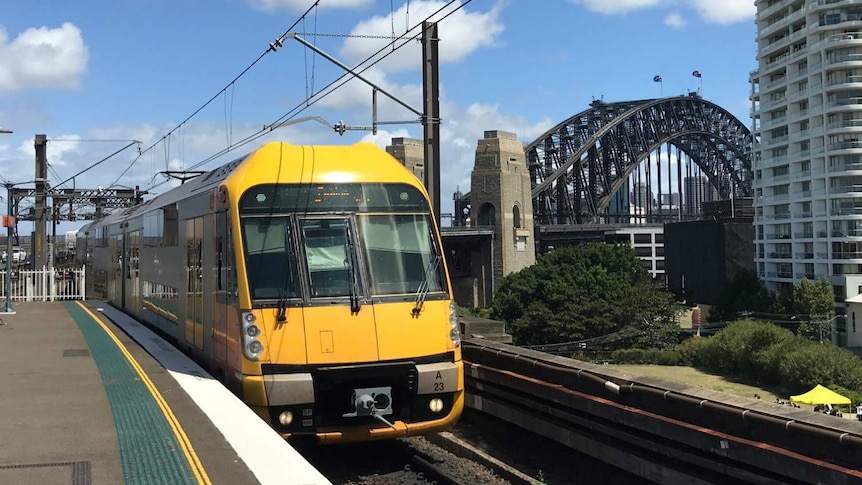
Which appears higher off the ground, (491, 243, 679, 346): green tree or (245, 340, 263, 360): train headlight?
(245, 340, 263, 360): train headlight

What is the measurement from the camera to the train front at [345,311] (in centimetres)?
866

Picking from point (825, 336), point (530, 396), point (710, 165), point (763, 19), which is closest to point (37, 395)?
point (530, 396)

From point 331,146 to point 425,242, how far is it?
195 centimetres

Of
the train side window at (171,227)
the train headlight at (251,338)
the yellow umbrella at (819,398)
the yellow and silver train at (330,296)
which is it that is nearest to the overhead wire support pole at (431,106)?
the yellow and silver train at (330,296)

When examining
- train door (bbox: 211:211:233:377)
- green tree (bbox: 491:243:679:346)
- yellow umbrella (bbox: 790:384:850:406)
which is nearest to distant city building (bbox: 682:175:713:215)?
green tree (bbox: 491:243:679:346)

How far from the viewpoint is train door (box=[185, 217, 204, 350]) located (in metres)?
11.2

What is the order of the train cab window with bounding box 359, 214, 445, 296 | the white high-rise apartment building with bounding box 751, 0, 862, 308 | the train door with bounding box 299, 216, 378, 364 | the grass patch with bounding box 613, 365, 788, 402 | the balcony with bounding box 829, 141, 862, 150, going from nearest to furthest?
the train door with bounding box 299, 216, 378, 364, the train cab window with bounding box 359, 214, 445, 296, the grass patch with bounding box 613, 365, 788, 402, the white high-rise apartment building with bounding box 751, 0, 862, 308, the balcony with bounding box 829, 141, 862, 150

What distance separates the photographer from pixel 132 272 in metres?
19.4

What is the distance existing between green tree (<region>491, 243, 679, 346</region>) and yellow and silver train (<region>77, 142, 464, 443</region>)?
5702 cm

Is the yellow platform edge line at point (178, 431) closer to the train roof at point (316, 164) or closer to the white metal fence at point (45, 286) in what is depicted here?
the train roof at point (316, 164)

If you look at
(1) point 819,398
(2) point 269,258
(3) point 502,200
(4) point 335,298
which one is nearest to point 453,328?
(4) point 335,298

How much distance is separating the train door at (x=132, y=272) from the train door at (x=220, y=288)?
813 centimetres

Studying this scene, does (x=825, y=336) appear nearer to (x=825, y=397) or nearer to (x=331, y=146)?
(x=825, y=397)

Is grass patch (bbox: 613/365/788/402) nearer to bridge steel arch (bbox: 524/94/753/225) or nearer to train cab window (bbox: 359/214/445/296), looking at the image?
train cab window (bbox: 359/214/445/296)
